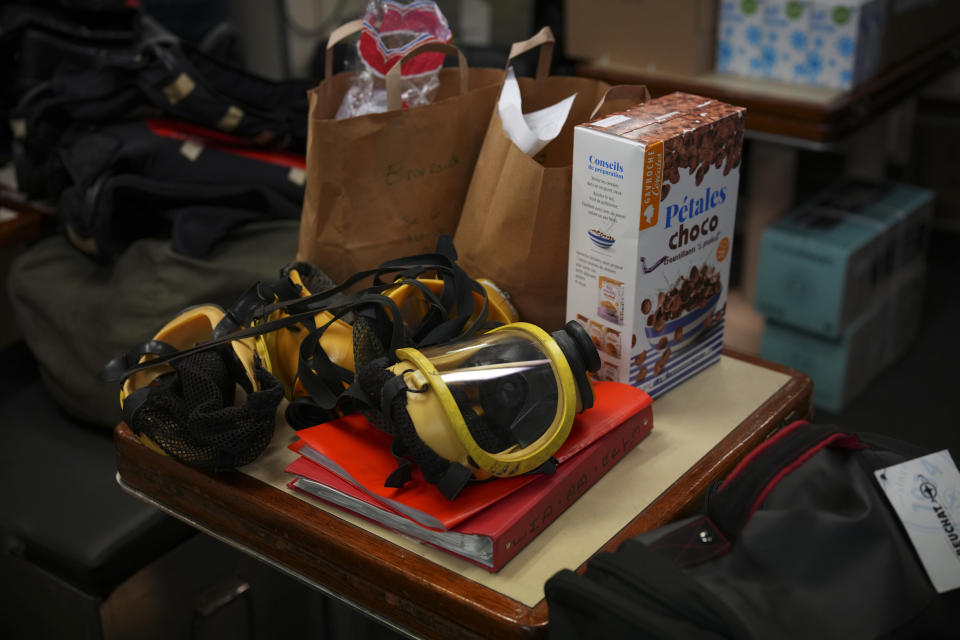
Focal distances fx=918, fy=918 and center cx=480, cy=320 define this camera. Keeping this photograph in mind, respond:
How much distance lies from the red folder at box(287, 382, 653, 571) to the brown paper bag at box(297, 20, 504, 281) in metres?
0.29

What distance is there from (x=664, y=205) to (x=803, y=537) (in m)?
0.37

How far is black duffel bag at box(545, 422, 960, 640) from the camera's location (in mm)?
704

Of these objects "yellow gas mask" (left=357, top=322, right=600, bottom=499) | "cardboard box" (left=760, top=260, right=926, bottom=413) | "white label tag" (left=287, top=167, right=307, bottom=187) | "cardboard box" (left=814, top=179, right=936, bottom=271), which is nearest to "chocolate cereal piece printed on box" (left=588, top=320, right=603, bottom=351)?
"yellow gas mask" (left=357, top=322, right=600, bottom=499)

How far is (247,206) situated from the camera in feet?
5.26

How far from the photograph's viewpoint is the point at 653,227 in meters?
0.96

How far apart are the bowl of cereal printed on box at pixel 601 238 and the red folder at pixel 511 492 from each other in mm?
158

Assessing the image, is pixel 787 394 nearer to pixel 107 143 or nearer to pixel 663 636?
pixel 663 636

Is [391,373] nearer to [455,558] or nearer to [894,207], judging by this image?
[455,558]

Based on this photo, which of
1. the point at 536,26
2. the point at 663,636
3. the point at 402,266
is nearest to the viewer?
the point at 663,636

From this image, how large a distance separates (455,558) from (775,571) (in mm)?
284

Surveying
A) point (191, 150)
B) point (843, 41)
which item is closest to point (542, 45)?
point (191, 150)

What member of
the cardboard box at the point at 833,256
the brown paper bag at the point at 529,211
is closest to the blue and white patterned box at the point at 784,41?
the cardboard box at the point at 833,256

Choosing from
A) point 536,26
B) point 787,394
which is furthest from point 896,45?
point 787,394

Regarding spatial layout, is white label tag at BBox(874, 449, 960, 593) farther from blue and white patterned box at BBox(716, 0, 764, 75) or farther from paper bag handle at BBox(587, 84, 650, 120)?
blue and white patterned box at BBox(716, 0, 764, 75)
